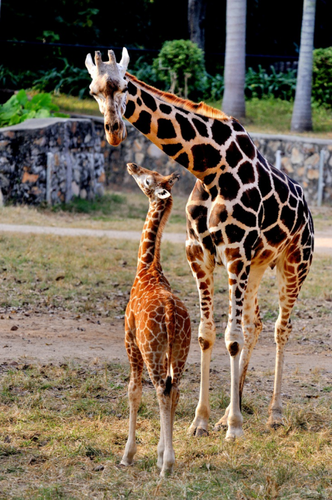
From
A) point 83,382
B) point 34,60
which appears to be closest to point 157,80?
point 34,60

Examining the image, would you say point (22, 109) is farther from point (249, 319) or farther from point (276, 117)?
point (249, 319)

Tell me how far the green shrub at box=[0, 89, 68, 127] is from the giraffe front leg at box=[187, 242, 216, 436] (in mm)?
11087

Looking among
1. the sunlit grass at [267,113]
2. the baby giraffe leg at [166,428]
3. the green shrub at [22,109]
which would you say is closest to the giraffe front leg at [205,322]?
the baby giraffe leg at [166,428]

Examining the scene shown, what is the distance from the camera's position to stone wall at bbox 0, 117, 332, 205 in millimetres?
13984

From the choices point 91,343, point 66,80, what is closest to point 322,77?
point 66,80

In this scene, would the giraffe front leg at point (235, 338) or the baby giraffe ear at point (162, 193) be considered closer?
the baby giraffe ear at point (162, 193)

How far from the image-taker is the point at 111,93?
4.48m

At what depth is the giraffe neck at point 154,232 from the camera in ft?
17.0

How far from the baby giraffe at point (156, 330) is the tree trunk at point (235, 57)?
46.1ft

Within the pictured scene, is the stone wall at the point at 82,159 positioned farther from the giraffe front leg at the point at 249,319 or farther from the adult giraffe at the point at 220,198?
the adult giraffe at the point at 220,198

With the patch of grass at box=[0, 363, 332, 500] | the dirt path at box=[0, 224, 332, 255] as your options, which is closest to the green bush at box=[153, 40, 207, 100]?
the dirt path at box=[0, 224, 332, 255]

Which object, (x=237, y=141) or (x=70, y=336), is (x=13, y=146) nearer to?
(x=70, y=336)

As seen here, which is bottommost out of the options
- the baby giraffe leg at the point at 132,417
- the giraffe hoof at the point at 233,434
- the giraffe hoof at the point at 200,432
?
the giraffe hoof at the point at 200,432

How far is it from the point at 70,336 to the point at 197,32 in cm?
1755
